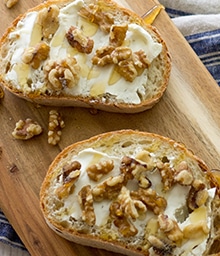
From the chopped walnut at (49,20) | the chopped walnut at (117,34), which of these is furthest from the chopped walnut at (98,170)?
the chopped walnut at (49,20)

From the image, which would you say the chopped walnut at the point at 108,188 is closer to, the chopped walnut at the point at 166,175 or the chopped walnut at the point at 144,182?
the chopped walnut at the point at 144,182

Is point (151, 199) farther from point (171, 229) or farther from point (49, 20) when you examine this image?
point (49, 20)

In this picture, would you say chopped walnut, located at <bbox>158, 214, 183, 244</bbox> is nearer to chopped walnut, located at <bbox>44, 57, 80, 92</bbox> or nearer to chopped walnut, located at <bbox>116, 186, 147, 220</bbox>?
chopped walnut, located at <bbox>116, 186, 147, 220</bbox>

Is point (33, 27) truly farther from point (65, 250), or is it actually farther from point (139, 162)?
point (65, 250)

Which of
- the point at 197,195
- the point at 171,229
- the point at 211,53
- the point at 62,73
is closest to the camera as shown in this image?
the point at 171,229

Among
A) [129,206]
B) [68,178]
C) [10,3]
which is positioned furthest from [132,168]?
[10,3]

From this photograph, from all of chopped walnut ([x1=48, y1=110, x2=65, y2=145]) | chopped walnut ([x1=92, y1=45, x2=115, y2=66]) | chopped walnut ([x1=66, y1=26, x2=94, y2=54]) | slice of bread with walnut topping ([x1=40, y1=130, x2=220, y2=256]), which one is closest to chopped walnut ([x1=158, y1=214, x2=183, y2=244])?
slice of bread with walnut topping ([x1=40, y1=130, x2=220, y2=256])

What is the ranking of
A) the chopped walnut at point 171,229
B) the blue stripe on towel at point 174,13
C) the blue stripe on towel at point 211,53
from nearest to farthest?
the chopped walnut at point 171,229 → the blue stripe on towel at point 211,53 → the blue stripe on towel at point 174,13
